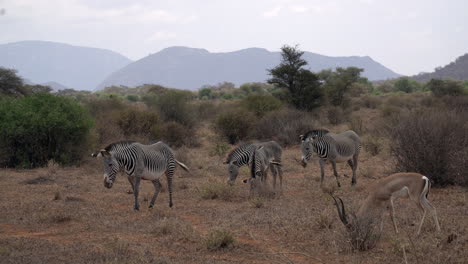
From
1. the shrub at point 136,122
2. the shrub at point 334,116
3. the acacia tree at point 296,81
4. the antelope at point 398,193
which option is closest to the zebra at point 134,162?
the antelope at point 398,193

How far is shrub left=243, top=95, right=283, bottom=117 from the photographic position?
27978 mm

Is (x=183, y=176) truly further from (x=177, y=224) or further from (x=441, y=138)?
(x=441, y=138)

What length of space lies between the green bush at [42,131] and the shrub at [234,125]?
28.6 ft

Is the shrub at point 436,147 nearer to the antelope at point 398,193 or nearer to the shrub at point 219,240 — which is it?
the antelope at point 398,193

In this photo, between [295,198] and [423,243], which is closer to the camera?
[423,243]

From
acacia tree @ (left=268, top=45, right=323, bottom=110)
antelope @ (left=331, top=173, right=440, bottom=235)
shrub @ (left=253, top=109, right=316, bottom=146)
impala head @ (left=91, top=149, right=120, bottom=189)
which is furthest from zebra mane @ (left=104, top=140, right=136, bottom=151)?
acacia tree @ (left=268, top=45, right=323, bottom=110)

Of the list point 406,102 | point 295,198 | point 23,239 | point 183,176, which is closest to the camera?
point 23,239

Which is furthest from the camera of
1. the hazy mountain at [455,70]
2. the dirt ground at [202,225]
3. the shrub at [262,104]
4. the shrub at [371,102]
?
the hazy mountain at [455,70]

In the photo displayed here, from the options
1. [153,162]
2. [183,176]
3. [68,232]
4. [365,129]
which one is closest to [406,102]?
[365,129]

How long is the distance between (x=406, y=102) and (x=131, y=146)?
33.5 m

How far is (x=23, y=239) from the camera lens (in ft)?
25.4

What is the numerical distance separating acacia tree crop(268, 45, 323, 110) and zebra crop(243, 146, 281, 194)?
1820cm

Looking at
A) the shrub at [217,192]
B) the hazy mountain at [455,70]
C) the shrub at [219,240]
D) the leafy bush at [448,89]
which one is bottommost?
the shrub at [217,192]

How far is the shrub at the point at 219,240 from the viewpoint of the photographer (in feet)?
23.5
